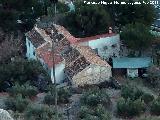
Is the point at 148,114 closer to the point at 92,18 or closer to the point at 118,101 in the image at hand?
the point at 118,101

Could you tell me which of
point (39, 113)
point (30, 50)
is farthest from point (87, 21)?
point (39, 113)

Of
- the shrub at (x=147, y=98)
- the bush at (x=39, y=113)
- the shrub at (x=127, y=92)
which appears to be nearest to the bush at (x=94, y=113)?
the bush at (x=39, y=113)

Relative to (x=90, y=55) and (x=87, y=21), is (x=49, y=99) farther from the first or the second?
(x=87, y=21)

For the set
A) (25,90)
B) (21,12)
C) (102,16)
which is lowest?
(25,90)

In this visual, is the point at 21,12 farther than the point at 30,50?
Yes

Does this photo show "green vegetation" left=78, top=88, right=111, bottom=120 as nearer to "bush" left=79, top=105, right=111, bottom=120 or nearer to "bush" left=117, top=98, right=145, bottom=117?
"bush" left=79, top=105, right=111, bottom=120

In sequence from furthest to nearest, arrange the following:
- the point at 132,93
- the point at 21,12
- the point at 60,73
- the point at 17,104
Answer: the point at 21,12 → the point at 60,73 → the point at 132,93 → the point at 17,104
